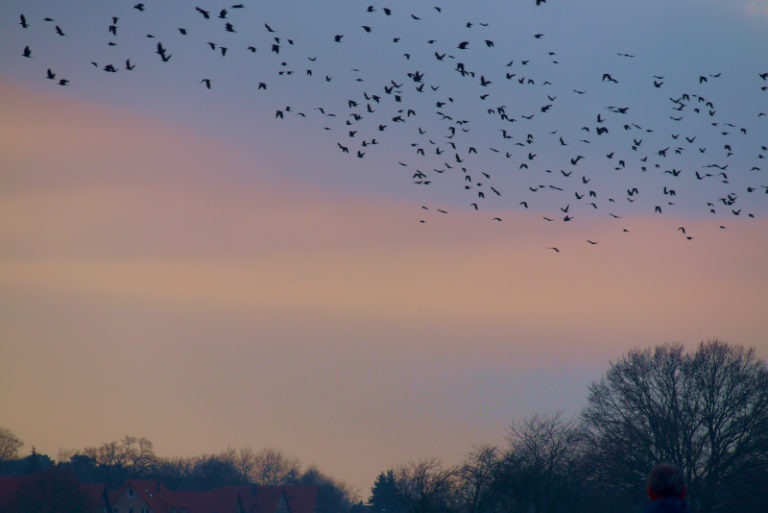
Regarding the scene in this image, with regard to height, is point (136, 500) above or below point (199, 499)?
below

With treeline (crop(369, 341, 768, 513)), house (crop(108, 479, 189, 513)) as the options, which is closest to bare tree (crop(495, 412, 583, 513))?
treeline (crop(369, 341, 768, 513))

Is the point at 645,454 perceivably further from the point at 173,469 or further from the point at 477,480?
the point at 173,469

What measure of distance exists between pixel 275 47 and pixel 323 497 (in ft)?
433

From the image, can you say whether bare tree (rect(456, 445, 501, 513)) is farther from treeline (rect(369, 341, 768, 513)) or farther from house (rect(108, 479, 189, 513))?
house (rect(108, 479, 189, 513))

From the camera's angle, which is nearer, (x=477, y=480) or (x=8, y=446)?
(x=477, y=480)

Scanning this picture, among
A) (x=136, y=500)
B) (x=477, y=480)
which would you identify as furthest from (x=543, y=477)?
(x=136, y=500)

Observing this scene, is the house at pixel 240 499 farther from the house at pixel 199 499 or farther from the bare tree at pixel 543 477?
the bare tree at pixel 543 477

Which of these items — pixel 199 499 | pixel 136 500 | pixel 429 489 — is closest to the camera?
pixel 429 489

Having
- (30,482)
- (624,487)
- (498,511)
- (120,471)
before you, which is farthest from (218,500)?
(624,487)

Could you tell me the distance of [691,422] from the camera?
57500 mm

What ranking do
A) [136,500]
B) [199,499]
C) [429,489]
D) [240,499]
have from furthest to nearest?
[240,499] → [199,499] → [136,500] → [429,489]

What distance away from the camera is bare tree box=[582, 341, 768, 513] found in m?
55.6

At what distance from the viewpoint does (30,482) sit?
93000 millimetres

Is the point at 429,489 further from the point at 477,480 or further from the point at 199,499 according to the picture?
the point at 199,499
